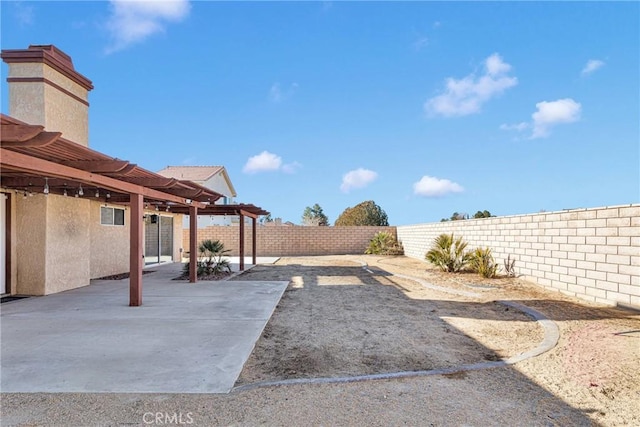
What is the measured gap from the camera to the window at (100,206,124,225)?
11312 mm

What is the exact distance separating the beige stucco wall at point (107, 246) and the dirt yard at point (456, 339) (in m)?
6.45

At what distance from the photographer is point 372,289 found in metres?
9.88

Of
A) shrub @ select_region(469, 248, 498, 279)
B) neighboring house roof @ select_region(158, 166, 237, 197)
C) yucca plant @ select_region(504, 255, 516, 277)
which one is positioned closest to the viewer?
yucca plant @ select_region(504, 255, 516, 277)

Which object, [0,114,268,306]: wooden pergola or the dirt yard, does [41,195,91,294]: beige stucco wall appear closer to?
[0,114,268,306]: wooden pergola

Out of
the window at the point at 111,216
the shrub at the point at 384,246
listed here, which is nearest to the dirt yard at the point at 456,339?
the window at the point at 111,216

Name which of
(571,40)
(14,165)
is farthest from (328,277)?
(571,40)

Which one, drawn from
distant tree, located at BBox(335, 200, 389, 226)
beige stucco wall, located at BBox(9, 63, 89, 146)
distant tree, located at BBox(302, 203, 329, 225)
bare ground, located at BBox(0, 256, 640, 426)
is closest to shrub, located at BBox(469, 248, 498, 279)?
bare ground, located at BBox(0, 256, 640, 426)

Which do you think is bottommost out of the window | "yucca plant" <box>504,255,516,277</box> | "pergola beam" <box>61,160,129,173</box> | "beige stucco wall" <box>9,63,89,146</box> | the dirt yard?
the dirt yard

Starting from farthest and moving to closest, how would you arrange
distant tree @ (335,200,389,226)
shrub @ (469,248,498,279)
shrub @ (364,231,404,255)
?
distant tree @ (335,200,389,226), shrub @ (364,231,404,255), shrub @ (469,248,498,279)

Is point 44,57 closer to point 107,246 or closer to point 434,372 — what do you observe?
point 107,246

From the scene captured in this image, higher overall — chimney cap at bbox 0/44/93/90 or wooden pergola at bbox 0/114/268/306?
chimney cap at bbox 0/44/93/90

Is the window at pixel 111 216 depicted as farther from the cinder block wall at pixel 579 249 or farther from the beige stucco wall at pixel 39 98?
the cinder block wall at pixel 579 249

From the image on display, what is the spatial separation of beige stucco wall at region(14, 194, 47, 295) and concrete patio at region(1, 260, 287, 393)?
676 millimetres

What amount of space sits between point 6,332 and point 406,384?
5.54 metres
